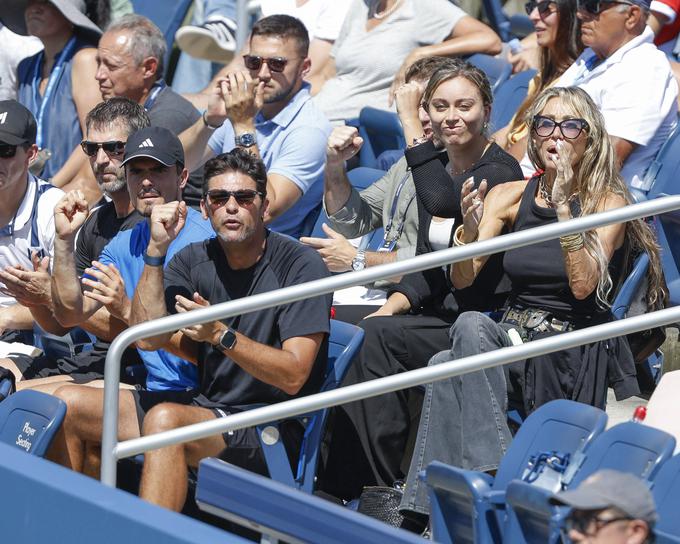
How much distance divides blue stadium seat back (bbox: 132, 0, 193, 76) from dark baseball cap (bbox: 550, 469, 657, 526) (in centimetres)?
656

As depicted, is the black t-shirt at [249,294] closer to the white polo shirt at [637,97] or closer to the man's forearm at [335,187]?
the man's forearm at [335,187]

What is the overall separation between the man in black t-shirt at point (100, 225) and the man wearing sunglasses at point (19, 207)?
0.21 meters

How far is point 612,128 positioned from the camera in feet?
16.9

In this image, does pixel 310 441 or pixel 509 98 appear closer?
pixel 310 441

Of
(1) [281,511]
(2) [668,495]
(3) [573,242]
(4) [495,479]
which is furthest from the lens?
(3) [573,242]

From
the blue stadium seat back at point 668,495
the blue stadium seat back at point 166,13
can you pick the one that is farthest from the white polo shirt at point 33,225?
the blue stadium seat back at point 166,13

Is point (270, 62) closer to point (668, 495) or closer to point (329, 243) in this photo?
point (329, 243)

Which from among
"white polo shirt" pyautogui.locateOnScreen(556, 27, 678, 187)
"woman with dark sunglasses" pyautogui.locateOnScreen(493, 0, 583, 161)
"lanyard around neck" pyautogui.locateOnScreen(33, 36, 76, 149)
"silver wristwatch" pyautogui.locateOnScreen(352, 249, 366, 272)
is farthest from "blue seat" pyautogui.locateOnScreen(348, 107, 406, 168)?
"lanyard around neck" pyautogui.locateOnScreen(33, 36, 76, 149)

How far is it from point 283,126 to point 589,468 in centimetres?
282

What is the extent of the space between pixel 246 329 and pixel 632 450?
4.78 feet

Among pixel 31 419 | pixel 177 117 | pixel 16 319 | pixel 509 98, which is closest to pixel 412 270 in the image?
pixel 31 419

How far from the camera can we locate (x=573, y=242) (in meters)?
4.12

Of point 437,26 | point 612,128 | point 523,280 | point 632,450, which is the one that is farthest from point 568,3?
point 632,450

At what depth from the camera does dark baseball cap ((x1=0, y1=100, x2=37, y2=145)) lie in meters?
5.32
